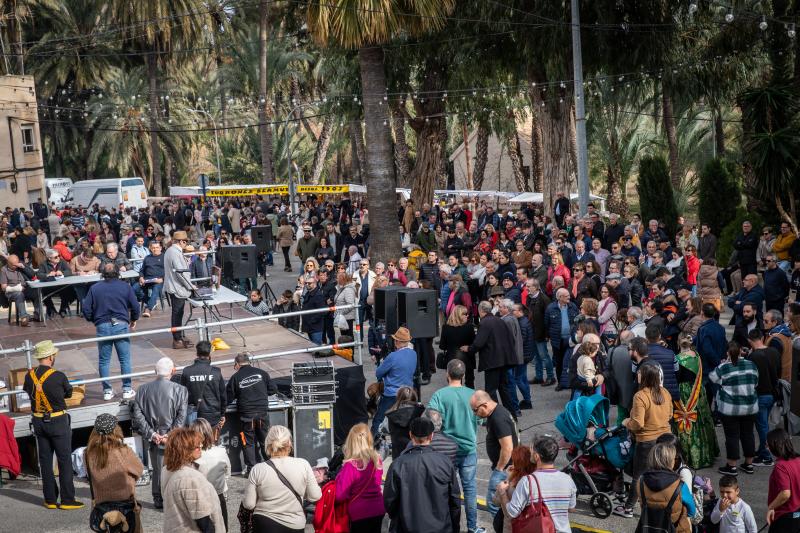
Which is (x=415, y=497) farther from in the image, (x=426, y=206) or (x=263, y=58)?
(x=263, y=58)

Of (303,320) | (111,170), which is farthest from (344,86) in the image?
(111,170)

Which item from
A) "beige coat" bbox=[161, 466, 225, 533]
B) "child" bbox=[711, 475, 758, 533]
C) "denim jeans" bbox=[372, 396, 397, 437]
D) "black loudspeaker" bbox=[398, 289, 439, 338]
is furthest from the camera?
"black loudspeaker" bbox=[398, 289, 439, 338]

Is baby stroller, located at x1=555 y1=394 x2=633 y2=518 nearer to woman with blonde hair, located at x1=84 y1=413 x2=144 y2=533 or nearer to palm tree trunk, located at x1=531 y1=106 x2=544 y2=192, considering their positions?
woman with blonde hair, located at x1=84 y1=413 x2=144 y2=533

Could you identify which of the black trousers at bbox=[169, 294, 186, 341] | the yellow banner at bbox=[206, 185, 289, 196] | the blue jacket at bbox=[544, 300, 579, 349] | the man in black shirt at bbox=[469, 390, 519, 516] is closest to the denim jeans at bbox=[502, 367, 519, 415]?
the blue jacket at bbox=[544, 300, 579, 349]

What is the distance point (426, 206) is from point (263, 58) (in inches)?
717

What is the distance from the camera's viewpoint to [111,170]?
2603 inches

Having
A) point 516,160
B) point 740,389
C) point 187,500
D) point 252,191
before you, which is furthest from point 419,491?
point 516,160

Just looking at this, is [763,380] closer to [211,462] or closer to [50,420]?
[211,462]

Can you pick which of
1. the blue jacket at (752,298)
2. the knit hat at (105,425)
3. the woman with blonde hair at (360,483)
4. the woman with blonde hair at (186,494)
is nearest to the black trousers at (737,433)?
the blue jacket at (752,298)

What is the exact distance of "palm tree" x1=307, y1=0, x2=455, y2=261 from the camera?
1856cm

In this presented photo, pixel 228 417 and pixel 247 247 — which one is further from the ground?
pixel 247 247

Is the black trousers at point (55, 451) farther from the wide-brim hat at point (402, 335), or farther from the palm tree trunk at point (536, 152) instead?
the palm tree trunk at point (536, 152)

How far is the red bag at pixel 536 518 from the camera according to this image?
683 centimetres

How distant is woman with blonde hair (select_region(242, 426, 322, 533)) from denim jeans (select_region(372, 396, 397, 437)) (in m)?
3.80
